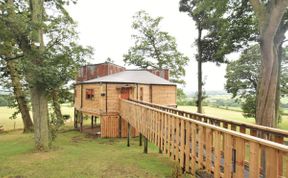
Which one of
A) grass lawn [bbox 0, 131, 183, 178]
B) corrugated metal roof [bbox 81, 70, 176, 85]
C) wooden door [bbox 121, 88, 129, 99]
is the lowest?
grass lawn [bbox 0, 131, 183, 178]

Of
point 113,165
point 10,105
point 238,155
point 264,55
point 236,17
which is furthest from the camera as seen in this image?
point 10,105

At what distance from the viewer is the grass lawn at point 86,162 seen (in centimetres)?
1028

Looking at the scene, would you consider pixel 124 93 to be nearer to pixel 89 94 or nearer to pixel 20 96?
pixel 89 94

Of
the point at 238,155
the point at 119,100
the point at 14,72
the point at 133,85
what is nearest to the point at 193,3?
the point at 133,85

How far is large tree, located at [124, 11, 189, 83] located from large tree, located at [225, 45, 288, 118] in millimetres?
8306

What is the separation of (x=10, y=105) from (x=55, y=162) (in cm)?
1518

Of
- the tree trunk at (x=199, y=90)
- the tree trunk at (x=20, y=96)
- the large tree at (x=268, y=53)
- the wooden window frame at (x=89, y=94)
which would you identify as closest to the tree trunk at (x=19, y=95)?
the tree trunk at (x=20, y=96)

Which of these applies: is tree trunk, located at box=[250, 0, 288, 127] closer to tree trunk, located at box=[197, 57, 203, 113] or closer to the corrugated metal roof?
the corrugated metal roof

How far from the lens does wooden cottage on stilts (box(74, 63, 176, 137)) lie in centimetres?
2038

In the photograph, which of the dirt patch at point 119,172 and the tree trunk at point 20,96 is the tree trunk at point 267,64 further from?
the tree trunk at point 20,96

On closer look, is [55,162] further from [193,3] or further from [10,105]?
[193,3]

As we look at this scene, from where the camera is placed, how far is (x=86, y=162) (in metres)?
12.0

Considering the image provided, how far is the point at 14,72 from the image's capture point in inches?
863

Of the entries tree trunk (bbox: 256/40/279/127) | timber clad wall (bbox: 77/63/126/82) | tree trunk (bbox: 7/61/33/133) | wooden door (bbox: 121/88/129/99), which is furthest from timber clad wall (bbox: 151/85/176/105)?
tree trunk (bbox: 256/40/279/127)
